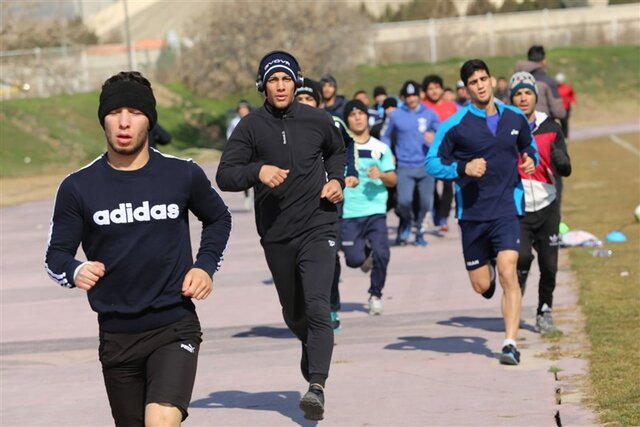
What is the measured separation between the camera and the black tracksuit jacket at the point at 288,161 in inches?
352

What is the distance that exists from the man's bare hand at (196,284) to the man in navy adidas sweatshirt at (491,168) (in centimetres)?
450

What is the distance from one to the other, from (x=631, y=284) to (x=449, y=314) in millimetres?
2018

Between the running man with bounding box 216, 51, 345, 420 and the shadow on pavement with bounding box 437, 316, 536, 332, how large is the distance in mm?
3490

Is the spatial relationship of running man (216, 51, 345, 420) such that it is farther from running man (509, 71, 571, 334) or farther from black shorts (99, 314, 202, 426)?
running man (509, 71, 571, 334)

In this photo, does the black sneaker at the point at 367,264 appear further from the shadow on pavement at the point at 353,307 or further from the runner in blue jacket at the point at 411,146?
the runner in blue jacket at the point at 411,146

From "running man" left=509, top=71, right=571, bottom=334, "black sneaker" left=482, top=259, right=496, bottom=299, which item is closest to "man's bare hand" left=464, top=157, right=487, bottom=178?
"black sneaker" left=482, top=259, right=496, bottom=299

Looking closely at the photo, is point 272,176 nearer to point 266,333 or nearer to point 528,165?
point 528,165

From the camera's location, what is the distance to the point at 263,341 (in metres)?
12.2

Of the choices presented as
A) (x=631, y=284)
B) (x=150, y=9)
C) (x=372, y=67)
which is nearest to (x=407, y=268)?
(x=631, y=284)

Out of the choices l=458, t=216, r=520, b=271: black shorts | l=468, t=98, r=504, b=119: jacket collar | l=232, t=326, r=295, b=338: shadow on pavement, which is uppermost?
l=468, t=98, r=504, b=119: jacket collar

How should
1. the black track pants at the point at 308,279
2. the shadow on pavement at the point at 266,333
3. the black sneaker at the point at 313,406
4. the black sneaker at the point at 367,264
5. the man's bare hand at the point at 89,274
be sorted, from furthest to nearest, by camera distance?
the black sneaker at the point at 367,264 → the shadow on pavement at the point at 266,333 → the black track pants at the point at 308,279 → the black sneaker at the point at 313,406 → the man's bare hand at the point at 89,274

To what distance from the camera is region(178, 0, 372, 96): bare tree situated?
61.6m

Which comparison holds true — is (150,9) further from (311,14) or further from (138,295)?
(138,295)

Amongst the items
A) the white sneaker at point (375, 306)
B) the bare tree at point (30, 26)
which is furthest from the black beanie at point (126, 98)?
the bare tree at point (30, 26)
